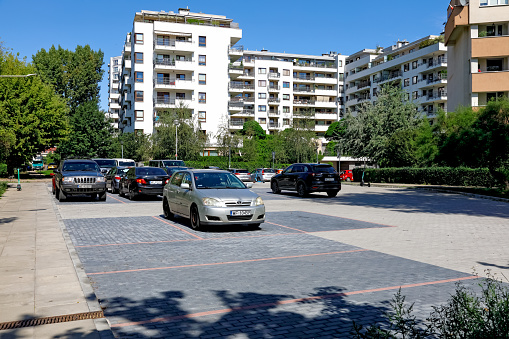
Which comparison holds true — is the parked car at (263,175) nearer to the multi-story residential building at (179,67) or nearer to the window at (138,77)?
the multi-story residential building at (179,67)

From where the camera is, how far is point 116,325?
16.6 feet

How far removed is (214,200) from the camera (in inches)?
481

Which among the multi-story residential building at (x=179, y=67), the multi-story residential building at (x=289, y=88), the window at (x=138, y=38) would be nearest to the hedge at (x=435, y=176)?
the multi-story residential building at (x=179, y=67)

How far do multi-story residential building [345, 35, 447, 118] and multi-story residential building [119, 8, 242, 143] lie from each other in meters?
22.0

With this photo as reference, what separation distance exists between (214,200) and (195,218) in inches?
33.5

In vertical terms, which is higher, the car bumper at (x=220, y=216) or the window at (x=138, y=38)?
the window at (x=138, y=38)

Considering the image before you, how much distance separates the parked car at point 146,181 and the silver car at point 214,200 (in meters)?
9.02

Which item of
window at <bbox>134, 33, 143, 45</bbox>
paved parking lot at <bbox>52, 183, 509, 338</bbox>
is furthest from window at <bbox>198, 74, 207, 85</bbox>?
paved parking lot at <bbox>52, 183, 509, 338</bbox>

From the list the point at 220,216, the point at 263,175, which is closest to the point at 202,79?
the point at 263,175

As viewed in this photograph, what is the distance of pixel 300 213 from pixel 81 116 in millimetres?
59891

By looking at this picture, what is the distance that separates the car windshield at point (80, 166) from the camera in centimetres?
2302

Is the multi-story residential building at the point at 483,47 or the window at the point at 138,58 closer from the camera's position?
the multi-story residential building at the point at 483,47

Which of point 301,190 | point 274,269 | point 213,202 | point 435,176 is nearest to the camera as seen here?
point 274,269

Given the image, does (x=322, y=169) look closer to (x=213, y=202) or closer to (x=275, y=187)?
(x=275, y=187)
